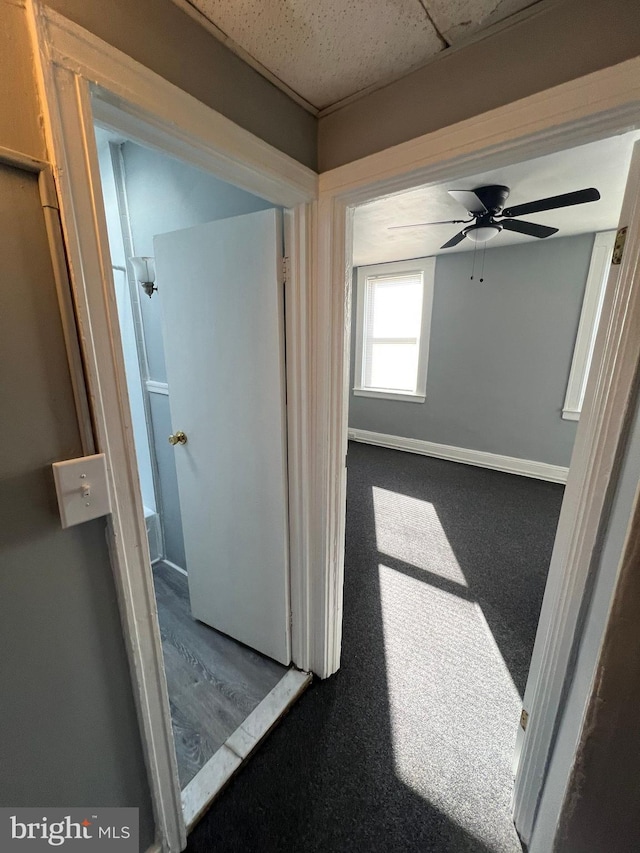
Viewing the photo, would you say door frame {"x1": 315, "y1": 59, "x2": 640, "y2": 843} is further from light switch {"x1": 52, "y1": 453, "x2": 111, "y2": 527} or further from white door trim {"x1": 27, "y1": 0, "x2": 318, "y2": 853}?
light switch {"x1": 52, "y1": 453, "x2": 111, "y2": 527}

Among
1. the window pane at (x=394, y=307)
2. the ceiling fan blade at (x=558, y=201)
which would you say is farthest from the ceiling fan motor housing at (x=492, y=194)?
the window pane at (x=394, y=307)

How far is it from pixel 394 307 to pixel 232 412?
358 centimetres

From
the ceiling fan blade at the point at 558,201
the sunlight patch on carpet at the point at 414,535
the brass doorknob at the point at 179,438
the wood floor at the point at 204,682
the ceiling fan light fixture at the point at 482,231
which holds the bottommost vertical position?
the wood floor at the point at 204,682

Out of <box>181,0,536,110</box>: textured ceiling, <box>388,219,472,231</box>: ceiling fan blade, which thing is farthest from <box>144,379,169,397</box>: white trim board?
<box>388,219,472,231</box>: ceiling fan blade

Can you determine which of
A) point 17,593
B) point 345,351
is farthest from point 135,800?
point 345,351

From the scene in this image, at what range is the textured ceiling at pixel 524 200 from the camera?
5.68 feet

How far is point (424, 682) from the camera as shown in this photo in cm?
153

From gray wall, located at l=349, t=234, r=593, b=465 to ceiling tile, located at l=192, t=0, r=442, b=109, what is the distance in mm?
3222

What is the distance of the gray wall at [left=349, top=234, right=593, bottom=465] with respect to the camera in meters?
3.34

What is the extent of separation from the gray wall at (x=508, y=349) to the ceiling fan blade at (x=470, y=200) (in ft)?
5.45

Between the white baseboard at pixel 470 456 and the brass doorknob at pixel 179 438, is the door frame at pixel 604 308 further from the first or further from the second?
the white baseboard at pixel 470 456

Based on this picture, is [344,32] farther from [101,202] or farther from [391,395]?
[391,395]

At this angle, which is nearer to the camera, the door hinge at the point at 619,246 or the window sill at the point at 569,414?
the door hinge at the point at 619,246

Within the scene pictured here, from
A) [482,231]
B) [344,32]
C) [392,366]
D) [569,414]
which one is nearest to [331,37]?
[344,32]
